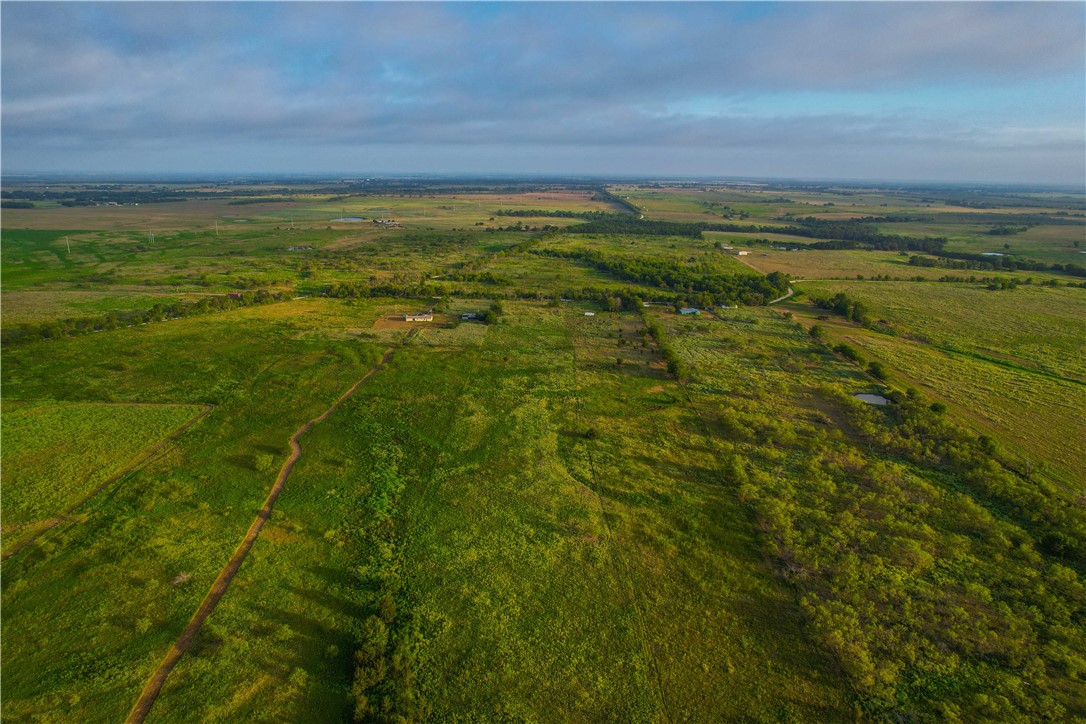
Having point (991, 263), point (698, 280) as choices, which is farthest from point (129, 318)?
point (991, 263)

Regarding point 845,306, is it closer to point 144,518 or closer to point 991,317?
point 991,317

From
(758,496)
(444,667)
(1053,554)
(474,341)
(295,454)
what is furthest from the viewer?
(474,341)

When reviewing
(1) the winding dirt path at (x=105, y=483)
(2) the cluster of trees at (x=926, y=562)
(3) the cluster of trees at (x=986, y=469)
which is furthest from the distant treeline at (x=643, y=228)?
(1) the winding dirt path at (x=105, y=483)

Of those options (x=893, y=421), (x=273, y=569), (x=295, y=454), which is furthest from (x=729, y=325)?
(x=273, y=569)

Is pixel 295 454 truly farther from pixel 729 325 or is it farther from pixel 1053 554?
pixel 729 325

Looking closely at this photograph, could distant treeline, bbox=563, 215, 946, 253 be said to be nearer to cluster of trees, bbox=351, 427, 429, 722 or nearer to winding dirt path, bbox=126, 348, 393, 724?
winding dirt path, bbox=126, 348, 393, 724

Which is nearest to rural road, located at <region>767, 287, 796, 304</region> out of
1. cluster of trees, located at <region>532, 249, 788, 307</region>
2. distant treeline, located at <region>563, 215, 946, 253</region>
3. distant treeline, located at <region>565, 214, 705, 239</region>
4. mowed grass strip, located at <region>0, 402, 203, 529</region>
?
cluster of trees, located at <region>532, 249, 788, 307</region>
